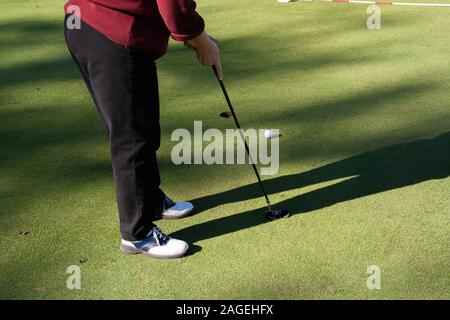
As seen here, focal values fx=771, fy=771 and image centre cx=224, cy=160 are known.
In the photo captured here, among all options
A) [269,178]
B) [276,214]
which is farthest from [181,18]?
[269,178]

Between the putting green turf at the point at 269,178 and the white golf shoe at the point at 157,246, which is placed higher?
the white golf shoe at the point at 157,246

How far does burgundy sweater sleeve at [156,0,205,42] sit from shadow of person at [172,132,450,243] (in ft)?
3.10

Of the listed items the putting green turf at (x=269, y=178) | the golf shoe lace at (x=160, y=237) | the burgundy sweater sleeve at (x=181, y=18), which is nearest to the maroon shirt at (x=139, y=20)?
the burgundy sweater sleeve at (x=181, y=18)

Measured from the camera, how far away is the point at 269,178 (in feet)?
12.9

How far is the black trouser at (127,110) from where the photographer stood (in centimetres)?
293

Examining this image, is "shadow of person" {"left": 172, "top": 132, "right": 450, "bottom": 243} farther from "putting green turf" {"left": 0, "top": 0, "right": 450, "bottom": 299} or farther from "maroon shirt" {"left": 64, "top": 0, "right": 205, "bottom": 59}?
"maroon shirt" {"left": 64, "top": 0, "right": 205, "bottom": 59}

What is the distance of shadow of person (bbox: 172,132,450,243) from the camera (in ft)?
11.5

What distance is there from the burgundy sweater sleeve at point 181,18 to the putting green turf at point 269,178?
36.6 inches

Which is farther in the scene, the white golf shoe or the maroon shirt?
the white golf shoe

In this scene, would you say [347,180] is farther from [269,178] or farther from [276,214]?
[276,214]

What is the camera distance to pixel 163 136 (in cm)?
450

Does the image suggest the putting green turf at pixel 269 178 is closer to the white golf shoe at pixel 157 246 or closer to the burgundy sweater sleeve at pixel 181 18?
the white golf shoe at pixel 157 246

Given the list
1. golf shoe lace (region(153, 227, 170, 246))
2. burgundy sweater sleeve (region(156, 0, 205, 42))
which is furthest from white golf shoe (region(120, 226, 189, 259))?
burgundy sweater sleeve (region(156, 0, 205, 42))

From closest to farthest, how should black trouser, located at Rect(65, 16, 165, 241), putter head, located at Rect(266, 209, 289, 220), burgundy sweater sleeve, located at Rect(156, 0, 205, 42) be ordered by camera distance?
burgundy sweater sleeve, located at Rect(156, 0, 205, 42), black trouser, located at Rect(65, 16, 165, 241), putter head, located at Rect(266, 209, 289, 220)
